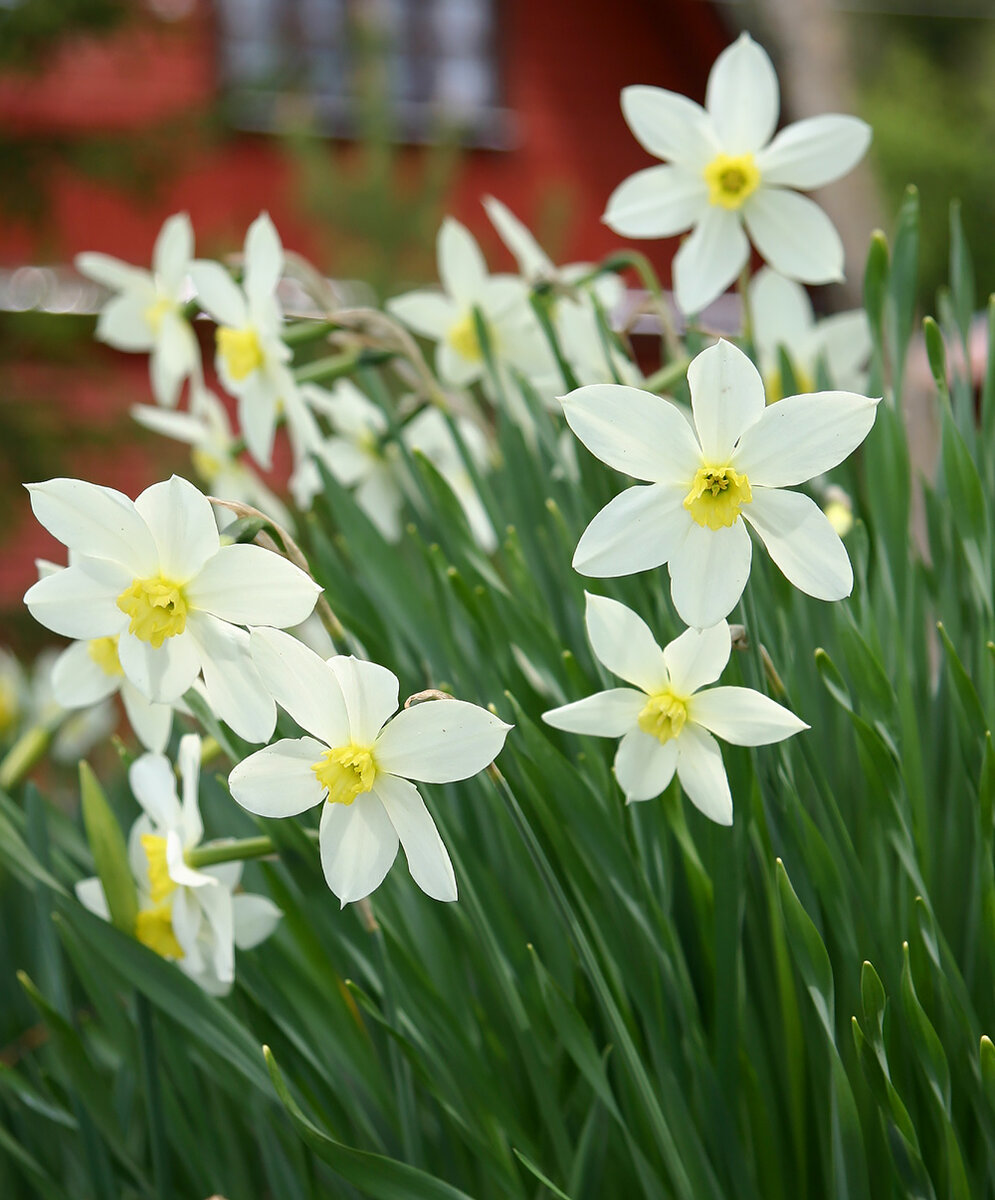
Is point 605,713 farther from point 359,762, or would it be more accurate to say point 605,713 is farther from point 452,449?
point 452,449

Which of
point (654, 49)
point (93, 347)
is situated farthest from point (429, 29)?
point (93, 347)

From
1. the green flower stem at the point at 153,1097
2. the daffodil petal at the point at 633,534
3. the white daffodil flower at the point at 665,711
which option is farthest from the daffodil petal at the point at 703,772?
the green flower stem at the point at 153,1097

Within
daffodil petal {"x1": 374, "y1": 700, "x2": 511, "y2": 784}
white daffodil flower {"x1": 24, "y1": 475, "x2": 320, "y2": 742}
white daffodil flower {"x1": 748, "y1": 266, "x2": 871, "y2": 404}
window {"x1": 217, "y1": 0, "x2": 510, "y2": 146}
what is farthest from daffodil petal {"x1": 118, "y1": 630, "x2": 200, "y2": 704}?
window {"x1": 217, "y1": 0, "x2": 510, "y2": 146}

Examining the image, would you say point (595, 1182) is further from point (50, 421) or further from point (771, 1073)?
point (50, 421)

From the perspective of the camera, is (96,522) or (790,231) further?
(790,231)

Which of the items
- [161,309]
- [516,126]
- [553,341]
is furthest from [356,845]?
[516,126]

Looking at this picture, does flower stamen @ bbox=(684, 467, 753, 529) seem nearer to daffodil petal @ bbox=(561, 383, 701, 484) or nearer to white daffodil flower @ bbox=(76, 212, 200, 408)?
daffodil petal @ bbox=(561, 383, 701, 484)

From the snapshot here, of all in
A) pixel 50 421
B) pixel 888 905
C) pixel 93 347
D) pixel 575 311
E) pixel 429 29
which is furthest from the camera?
pixel 429 29
